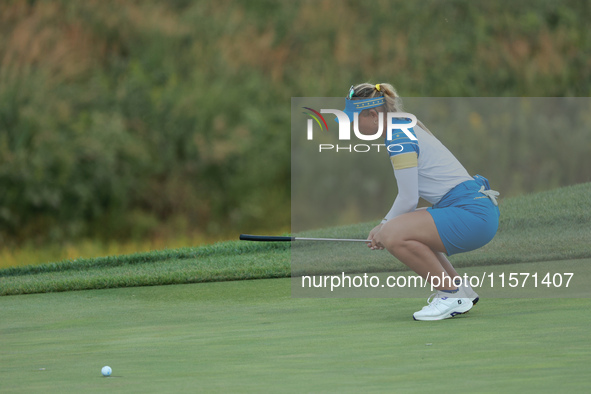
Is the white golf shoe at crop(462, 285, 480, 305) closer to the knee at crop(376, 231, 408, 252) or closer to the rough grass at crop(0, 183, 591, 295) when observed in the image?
the knee at crop(376, 231, 408, 252)

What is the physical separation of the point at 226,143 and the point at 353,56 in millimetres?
3513

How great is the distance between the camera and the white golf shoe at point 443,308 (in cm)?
470

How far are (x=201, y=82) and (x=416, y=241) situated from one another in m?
9.76

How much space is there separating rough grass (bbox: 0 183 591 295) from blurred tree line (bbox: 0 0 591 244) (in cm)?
391

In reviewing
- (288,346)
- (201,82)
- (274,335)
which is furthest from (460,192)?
(201,82)

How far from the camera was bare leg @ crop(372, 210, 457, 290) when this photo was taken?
15.9ft

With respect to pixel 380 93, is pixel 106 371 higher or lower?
→ lower

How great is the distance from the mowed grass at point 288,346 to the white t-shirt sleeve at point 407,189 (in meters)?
0.56

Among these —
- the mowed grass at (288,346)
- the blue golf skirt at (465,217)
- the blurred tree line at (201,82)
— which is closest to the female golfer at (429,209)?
the blue golf skirt at (465,217)

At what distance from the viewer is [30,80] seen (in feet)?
42.4

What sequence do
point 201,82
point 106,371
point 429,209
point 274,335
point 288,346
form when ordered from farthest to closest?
point 201,82
point 429,209
point 274,335
point 288,346
point 106,371

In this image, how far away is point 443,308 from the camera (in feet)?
15.6

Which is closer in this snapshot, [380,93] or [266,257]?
[380,93]

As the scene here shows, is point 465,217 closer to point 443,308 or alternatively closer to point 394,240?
point 394,240
